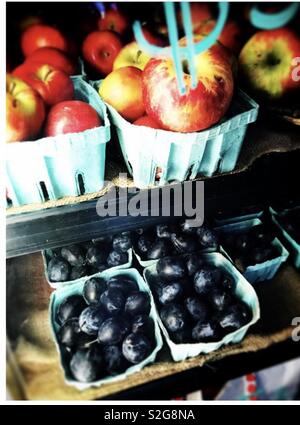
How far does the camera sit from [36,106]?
791 mm

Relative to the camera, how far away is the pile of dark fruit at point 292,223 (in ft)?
4.37

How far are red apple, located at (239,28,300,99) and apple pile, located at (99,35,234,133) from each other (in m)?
0.10

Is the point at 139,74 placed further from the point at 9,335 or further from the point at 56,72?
the point at 9,335

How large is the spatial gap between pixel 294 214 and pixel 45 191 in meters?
0.92

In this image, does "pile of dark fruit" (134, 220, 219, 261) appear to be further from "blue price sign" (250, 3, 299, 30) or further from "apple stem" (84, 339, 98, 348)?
"blue price sign" (250, 3, 299, 30)

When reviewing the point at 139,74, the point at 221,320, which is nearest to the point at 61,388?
→ the point at 221,320

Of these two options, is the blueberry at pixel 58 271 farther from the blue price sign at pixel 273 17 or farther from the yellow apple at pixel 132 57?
the blue price sign at pixel 273 17

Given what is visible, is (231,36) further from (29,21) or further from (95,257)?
(95,257)

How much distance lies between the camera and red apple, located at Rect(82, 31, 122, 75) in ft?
3.16

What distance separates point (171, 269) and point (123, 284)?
139 mm

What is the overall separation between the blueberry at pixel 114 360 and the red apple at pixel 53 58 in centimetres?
68

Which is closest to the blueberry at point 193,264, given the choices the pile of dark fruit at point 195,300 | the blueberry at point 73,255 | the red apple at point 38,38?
the pile of dark fruit at point 195,300

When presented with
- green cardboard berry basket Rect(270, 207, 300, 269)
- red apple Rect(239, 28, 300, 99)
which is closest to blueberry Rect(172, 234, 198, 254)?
green cardboard berry basket Rect(270, 207, 300, 269)

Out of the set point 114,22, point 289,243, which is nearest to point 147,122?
point 114,22
